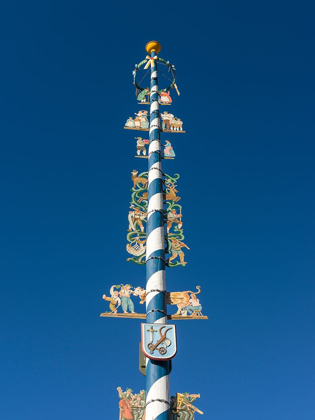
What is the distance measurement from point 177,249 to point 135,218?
1194 mm

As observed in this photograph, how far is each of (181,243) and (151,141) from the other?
308 centimetres

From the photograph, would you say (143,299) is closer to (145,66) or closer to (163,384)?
(163,384)

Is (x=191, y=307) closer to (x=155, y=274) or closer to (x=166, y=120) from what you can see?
(x=155, y=274)

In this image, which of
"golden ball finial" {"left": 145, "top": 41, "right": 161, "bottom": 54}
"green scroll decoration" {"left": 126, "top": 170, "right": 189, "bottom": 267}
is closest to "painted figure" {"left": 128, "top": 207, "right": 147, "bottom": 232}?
"green scroll decoration" {"left": 126, "top": 170, "right": 189, "bottom": 267}

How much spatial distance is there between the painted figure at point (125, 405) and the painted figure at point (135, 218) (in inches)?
134

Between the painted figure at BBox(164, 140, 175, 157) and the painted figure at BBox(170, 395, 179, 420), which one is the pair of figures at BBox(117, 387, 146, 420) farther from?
the painted figure at BBox(164, 140, 175, 157)

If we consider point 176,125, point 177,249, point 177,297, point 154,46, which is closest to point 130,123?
point 176,125

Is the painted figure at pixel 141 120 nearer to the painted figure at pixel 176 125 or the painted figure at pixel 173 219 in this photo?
the painted figure at pixel 176 125

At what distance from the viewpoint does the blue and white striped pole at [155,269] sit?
23.8 feet

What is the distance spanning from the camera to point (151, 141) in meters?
11.4

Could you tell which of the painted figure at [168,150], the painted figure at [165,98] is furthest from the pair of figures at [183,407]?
the painted figure at [165,98]

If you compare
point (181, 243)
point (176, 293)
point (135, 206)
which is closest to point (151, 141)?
point (135, 206)

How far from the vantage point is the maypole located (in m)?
7.43

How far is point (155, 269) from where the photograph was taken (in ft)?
28.8
